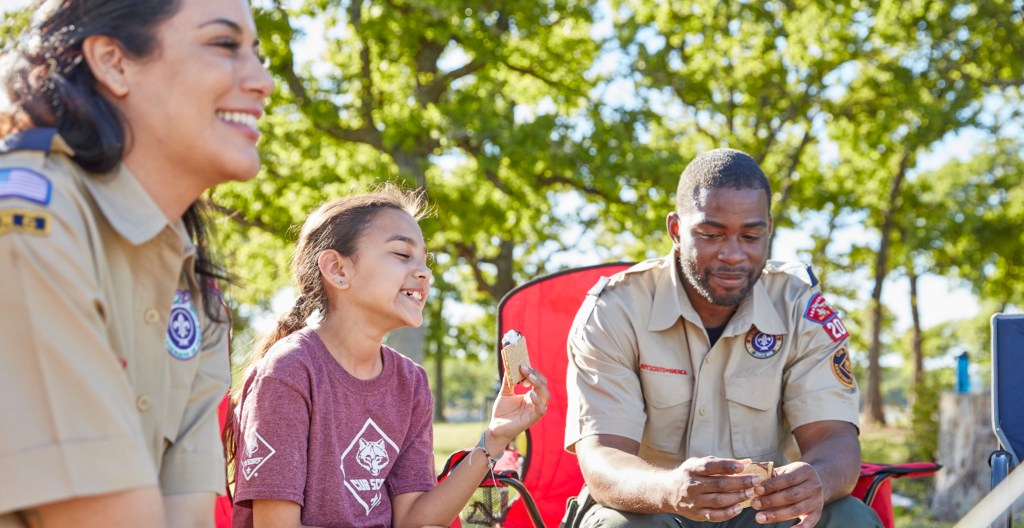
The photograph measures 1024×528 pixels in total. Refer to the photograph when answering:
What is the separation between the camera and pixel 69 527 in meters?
1.19

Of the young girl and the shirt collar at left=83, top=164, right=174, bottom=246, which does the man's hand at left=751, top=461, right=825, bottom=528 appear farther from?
the shirt collar at left=83, top=164, right=174, bottom=246

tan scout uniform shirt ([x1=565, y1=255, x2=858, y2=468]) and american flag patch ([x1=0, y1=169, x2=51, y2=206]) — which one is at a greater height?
american flag patch ([x1=0, y1=169, x2=51, y2=206])

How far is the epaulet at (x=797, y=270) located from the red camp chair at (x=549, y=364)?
2.12ft

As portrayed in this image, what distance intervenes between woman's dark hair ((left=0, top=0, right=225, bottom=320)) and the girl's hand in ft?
4.38

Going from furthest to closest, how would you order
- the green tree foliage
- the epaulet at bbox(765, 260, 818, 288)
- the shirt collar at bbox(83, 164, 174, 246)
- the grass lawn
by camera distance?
the green tree foliage
the grass lawn
the epaulet at bbox(765, 260, 818, 288)
the shirt collar at bbox(83, 164, 174, 246)

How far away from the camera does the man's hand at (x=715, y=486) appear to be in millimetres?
2201

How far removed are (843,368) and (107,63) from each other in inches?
85.6

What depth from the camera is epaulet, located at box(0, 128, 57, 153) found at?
4.04 ft

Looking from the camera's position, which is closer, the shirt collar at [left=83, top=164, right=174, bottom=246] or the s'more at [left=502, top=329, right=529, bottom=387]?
the shirt collar at [left=83, top=164, right=174, bottom=246]

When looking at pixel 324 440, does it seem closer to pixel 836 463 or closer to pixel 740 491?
pixel 740 491

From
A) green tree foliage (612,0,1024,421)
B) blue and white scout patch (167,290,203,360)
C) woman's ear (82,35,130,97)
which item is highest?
green tree foliage (612,0,1024,421)

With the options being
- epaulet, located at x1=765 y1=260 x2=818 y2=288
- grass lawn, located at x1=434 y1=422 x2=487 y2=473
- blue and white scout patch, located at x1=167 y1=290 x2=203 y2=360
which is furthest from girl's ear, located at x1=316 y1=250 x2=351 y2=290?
grass lawn, located at x1=434 y1=422 x2=487 y2=473

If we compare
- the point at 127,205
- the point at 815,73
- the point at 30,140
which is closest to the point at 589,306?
the point at 127,205

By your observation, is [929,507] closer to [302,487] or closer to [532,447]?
[532,447]
